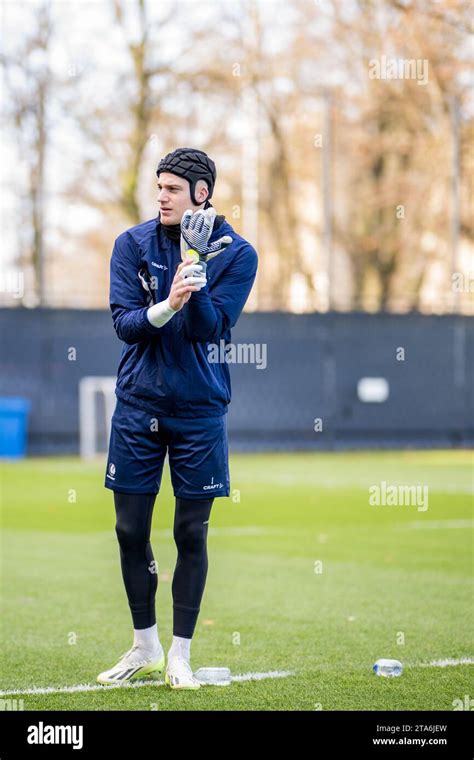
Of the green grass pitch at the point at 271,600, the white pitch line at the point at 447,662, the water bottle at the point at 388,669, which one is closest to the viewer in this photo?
the green grass pitch at the point at 271,600

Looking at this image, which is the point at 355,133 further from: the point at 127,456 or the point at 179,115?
the point at 127,456

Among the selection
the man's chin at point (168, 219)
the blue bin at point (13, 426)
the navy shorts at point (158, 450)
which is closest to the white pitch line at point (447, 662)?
the navy shorts at point (158, 450)

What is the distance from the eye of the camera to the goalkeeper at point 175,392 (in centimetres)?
558

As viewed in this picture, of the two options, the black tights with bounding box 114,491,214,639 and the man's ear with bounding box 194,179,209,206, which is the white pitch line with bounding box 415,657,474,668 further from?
the man's ear with bounding box 194,179,209,206

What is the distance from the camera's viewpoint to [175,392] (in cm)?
558

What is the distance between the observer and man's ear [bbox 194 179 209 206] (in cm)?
558

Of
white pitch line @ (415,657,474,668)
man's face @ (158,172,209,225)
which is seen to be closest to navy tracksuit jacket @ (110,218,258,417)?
man's face @ (158,172,209,225)

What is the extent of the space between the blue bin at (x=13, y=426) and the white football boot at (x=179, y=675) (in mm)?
16460

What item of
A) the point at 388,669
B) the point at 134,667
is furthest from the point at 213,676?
the point at 388,669

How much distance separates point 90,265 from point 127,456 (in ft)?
98.1

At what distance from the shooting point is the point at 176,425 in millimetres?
5625

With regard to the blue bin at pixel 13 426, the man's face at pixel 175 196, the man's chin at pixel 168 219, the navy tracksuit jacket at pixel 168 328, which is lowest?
the blue bin at pixel 13 426

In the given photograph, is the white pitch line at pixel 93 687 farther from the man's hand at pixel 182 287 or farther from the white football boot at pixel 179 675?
the man's hand at pixel 182 287

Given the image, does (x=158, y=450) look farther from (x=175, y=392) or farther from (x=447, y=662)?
(x=447, y=662)
